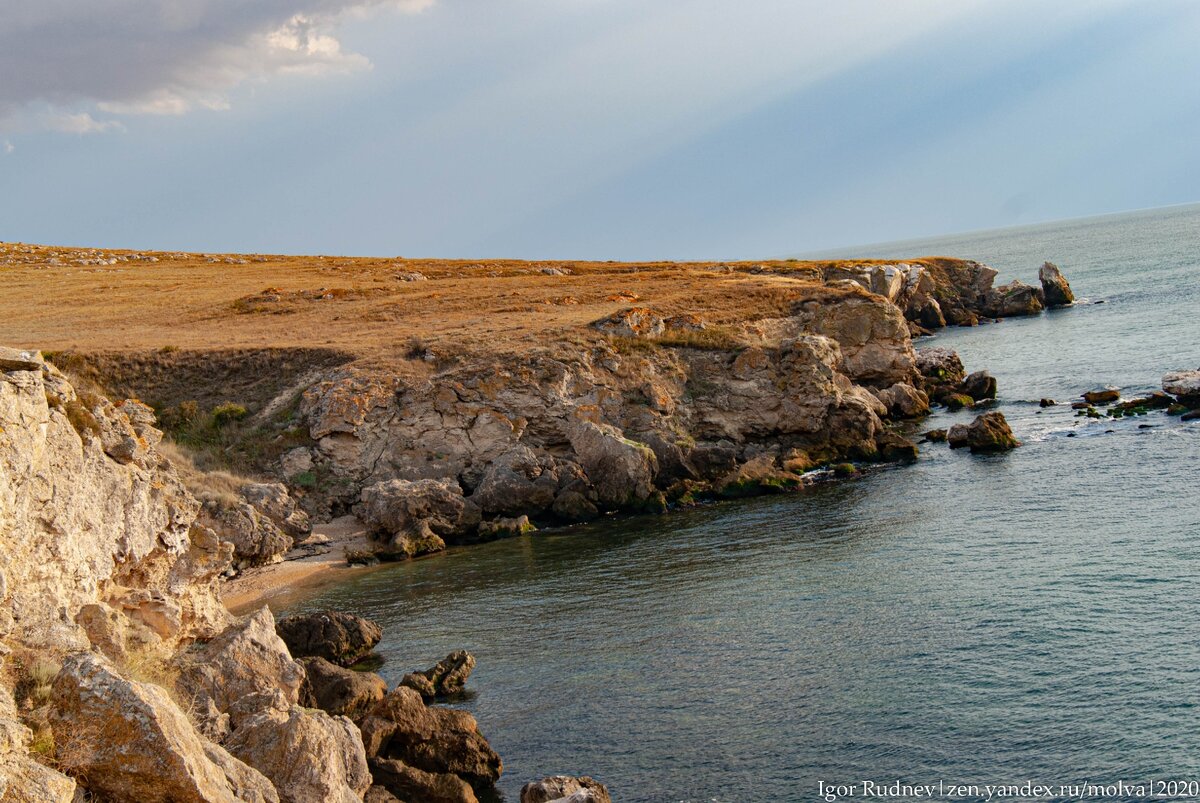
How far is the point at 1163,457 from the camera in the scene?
142ft

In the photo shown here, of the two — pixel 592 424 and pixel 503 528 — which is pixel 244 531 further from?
pixel 592 424

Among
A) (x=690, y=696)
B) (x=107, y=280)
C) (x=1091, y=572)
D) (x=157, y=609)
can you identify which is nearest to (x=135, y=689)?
(x=157, y=609)

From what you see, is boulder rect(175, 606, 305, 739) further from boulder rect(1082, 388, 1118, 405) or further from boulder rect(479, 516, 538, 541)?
boulder rect(1082, 388, 1118, 405)

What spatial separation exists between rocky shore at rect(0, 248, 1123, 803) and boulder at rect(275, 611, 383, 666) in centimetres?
9

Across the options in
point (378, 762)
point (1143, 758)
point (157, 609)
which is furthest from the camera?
point (157, 609)

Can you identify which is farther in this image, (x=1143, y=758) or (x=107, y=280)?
(x=107, y=280)

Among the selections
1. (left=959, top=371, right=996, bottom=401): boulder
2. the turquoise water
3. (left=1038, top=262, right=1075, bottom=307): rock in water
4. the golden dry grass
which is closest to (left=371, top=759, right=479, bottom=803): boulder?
the turquoise water

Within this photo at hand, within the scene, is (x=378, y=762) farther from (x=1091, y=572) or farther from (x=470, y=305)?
(x=470, y=305)

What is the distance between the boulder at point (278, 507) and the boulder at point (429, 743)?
83.2 feet

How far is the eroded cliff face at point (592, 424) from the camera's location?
48.7m

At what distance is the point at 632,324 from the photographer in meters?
62.2

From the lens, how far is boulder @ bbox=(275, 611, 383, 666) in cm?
2980

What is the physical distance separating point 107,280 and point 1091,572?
98901 millimetres

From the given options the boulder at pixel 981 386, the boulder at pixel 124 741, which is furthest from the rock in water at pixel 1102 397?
the boulder at pixel 124 741
